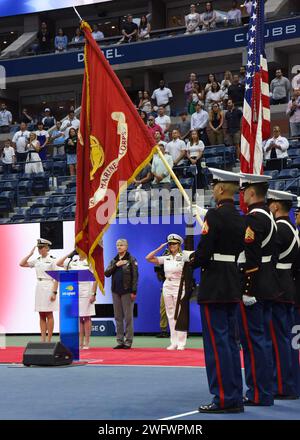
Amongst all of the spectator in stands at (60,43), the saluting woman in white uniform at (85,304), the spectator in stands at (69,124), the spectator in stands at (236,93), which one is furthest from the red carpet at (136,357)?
the spectator in stands at (60,43)

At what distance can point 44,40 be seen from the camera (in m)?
31.3

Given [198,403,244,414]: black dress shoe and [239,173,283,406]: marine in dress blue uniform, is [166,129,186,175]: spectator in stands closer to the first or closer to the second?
[239,173,283,406]: marine in dress blue uniform

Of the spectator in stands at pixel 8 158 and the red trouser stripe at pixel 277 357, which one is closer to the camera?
the red trouser stripe at pixel 277 357

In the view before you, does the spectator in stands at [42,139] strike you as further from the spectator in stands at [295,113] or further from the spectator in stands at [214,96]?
the spectator in stands at [295,113]

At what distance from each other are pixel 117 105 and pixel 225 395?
5046 mm

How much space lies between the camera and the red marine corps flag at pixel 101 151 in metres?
10.7

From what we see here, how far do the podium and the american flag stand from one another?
3.19m

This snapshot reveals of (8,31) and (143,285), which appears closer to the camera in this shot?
(143,285)

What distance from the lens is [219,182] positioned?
7.46m

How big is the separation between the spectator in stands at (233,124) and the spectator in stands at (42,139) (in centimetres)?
569

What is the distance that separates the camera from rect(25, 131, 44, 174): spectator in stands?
22234 millimetres
